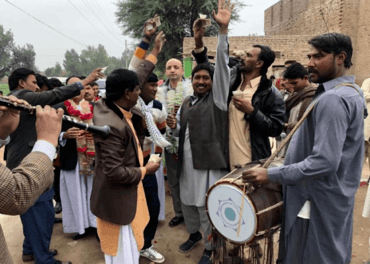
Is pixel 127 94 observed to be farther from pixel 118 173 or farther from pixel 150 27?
pixel 150 27

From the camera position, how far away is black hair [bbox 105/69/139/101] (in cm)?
Result: 198

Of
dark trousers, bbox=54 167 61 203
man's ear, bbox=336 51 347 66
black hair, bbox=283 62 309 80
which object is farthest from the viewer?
dark trousers, bbox=54 167 61 203

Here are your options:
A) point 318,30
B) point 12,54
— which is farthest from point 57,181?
A: point 12,54

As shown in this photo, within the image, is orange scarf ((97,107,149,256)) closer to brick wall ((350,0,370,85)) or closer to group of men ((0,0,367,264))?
group of men ((0,0,367,264))

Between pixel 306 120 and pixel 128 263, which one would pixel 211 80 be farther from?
pixel 128 263

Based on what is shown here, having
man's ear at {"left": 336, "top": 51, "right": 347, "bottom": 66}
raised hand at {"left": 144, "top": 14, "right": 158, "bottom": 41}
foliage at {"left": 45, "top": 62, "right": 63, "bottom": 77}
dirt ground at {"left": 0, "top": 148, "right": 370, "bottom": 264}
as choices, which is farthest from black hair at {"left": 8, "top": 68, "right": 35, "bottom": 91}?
foliage at {"left": 45, "top": 62, "right": 63, "bottom": 77}

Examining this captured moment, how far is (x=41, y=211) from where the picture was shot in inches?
107

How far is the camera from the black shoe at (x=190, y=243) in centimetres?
305

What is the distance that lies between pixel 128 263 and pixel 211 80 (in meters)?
1.87

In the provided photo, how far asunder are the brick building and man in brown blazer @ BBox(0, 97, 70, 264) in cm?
1161

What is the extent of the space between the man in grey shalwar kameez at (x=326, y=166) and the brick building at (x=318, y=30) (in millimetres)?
11058

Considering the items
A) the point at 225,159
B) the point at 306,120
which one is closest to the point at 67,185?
the point at 225,159

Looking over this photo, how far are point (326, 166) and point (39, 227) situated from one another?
2797 millimetres

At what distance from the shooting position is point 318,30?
41.8 ft
